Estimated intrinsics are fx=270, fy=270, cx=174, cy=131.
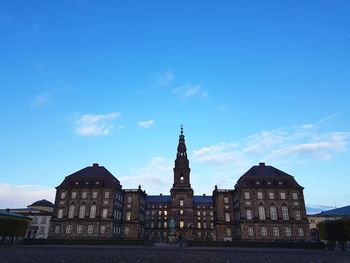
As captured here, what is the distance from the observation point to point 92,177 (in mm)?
71312

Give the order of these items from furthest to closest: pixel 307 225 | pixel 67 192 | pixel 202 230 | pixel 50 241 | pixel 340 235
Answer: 1. pixel 202 230
2. pixel 67 192
3. pixel 307 225
4. pixel 50 241
5. pixel 340 235

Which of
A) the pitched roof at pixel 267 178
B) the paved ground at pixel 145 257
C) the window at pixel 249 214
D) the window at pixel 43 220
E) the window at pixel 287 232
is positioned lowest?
the paved ground at pixel 145 257

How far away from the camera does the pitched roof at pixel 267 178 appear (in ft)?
222

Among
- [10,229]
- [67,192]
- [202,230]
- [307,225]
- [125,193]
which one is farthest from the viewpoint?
[202,230]

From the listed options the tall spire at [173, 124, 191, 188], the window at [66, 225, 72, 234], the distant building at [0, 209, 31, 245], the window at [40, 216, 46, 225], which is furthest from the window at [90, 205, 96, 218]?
the tall spire at [173, 124, 191, 188]

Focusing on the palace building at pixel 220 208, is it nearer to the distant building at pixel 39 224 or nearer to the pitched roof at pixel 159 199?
the distant building at pixel 39 224

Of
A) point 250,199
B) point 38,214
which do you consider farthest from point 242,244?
point 38,214

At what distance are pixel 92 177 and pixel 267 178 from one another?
4541cm

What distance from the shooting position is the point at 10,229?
45062mm

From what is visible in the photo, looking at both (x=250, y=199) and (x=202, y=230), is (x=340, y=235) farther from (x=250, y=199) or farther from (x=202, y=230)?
(x=202, y=230)

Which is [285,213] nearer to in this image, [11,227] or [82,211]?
[82,211]

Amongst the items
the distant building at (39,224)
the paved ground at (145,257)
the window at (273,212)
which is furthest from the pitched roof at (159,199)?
→ the paved ground at (145,257)

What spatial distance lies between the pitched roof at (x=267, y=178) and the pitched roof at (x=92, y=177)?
3368 cm

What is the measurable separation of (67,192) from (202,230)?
64278mm
